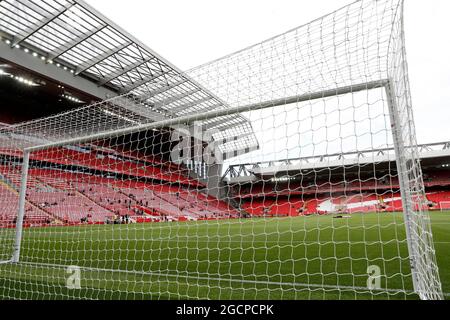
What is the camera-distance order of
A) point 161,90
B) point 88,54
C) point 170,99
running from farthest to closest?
point 170,99 → point 161,90 → point 88,54

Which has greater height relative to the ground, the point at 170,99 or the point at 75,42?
the point at 75,42

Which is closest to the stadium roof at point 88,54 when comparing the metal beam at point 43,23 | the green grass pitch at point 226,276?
the metal beam at point 43,23

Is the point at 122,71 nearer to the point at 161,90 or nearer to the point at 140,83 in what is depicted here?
the point at 140,83

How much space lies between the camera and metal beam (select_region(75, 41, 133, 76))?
14182 mm

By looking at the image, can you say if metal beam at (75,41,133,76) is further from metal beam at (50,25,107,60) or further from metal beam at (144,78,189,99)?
metal beam at (144,78,189,99)

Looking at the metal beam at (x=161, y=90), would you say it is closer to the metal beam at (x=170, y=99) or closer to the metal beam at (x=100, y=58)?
the metal beam at (x=170, y=99)

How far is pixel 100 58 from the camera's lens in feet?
48.4

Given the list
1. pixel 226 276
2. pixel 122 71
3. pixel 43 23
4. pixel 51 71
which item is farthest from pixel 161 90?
pixel 226 276

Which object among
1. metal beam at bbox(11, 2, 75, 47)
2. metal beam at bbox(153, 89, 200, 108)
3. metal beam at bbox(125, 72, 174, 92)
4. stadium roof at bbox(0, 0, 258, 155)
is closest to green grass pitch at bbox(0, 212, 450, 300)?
stadium roof at bbox(0, 0, 258, 155)

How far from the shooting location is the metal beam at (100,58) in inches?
558

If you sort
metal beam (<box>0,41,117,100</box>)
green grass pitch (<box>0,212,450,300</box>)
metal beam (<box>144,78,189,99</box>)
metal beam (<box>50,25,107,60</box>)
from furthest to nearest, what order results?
metal beam (<box>144,78,189,99</box>), metal beam (<box>50,25,107,60</box>), metal beam (<box>0,41,117,100</box>), green grass pitch (<box>0,212,450,300</box>)

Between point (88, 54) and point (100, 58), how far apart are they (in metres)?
0.58
